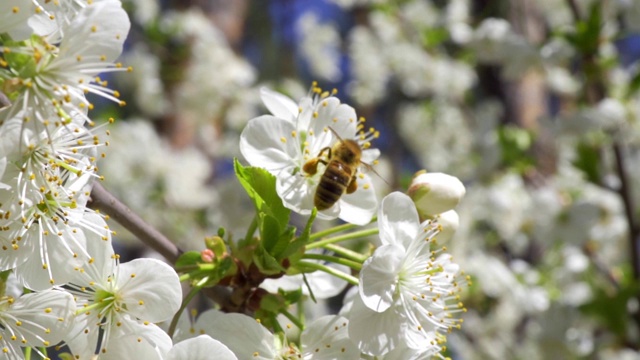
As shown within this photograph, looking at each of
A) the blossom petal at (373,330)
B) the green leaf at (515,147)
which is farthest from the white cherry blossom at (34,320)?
the green leaf at (515,147)

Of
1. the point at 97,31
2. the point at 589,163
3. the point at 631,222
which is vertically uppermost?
the point at 97,31

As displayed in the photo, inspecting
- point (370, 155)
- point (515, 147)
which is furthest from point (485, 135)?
point (370, 155)

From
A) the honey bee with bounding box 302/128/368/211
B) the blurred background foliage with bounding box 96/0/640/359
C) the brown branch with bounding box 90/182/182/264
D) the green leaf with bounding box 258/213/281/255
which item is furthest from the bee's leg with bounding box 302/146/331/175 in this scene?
the blurred background foliage with bounding box 96/0/640/359

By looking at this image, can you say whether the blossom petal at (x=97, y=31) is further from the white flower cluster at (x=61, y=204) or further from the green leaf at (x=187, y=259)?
the green leaf at (x=187, y=259)

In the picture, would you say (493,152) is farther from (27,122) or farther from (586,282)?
(27,122)

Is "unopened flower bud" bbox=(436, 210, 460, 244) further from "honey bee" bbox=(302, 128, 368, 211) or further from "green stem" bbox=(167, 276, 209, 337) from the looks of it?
"green stem" bbox=(167, 276, 209, 337)

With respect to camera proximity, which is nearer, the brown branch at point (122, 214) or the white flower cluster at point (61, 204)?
the white flower cluster at point (61, 204)

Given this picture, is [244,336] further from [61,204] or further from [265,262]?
[61,204]

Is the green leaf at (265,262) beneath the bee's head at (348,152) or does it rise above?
beneath

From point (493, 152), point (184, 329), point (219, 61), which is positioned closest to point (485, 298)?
point (493, 152)
